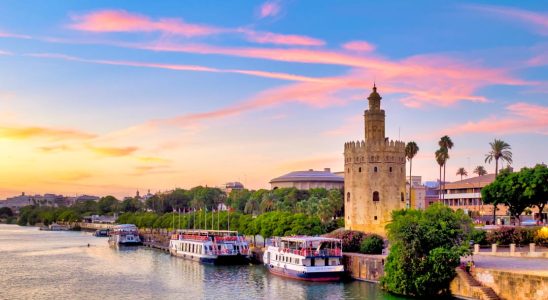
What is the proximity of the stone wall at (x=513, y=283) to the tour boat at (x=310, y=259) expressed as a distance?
1687 cm

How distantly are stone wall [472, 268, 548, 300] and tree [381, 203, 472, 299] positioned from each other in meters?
2.59

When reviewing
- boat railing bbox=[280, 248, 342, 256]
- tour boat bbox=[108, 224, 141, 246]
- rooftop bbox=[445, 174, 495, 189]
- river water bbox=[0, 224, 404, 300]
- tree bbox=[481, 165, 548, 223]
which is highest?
rooftop bbox=[445, 174, 495, 189]

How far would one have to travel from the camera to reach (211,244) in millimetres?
83250

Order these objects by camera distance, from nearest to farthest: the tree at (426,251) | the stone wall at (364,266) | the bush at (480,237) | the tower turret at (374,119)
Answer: the tree at (426,251), the stone wall at (364,266), the bush at (480,237), the tower turret at (374,119)

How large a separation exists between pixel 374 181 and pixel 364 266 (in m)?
23.6

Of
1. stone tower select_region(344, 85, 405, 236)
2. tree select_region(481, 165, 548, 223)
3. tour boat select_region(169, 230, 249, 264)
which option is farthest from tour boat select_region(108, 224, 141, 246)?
tree select_region(481, 165, 548, 223)

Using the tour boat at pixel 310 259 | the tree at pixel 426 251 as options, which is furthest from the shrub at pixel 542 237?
the tour boat at pixel 310 259

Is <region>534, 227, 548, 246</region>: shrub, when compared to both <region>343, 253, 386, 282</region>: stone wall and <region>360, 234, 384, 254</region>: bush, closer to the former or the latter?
<region>360, 234, 384, 254</region>: bush

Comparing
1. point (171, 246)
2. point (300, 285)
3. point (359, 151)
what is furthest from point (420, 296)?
point (171, 246)

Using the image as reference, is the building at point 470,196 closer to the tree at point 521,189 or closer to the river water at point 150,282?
the tree at point 521,189

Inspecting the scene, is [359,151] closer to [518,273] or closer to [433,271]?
[433,271]

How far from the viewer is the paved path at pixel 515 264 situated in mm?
45000

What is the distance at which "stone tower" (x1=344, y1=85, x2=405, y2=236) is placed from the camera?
8162 cm

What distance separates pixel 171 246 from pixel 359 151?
114 ft
